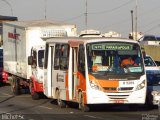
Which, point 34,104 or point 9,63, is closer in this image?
point 34,104

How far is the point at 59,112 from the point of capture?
69.7 feet

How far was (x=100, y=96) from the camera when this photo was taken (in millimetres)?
20453

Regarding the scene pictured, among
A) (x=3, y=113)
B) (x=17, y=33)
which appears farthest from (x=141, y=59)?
(x=17, y=33)

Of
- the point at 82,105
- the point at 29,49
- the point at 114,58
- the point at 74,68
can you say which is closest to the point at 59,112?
the point at 82,105

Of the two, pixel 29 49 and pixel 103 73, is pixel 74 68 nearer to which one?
pixel 103 73

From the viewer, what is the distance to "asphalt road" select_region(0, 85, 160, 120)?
19.1 metres

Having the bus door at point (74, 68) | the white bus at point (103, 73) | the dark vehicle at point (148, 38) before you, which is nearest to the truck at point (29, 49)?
the bus door at point (74, 68)

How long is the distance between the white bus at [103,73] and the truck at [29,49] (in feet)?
15.1

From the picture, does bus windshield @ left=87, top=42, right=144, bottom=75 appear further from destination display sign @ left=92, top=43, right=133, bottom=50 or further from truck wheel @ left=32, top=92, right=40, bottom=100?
truck wheel @ left=32, top=92, right=40, bottom=100

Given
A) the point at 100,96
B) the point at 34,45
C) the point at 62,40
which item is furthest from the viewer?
the point at 34,45

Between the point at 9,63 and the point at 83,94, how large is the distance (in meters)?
12.7

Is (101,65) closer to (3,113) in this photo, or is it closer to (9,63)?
(3,113)

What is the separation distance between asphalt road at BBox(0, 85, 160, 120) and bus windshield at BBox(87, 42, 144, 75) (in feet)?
4.77

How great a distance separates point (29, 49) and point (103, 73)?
8371 millimetres
